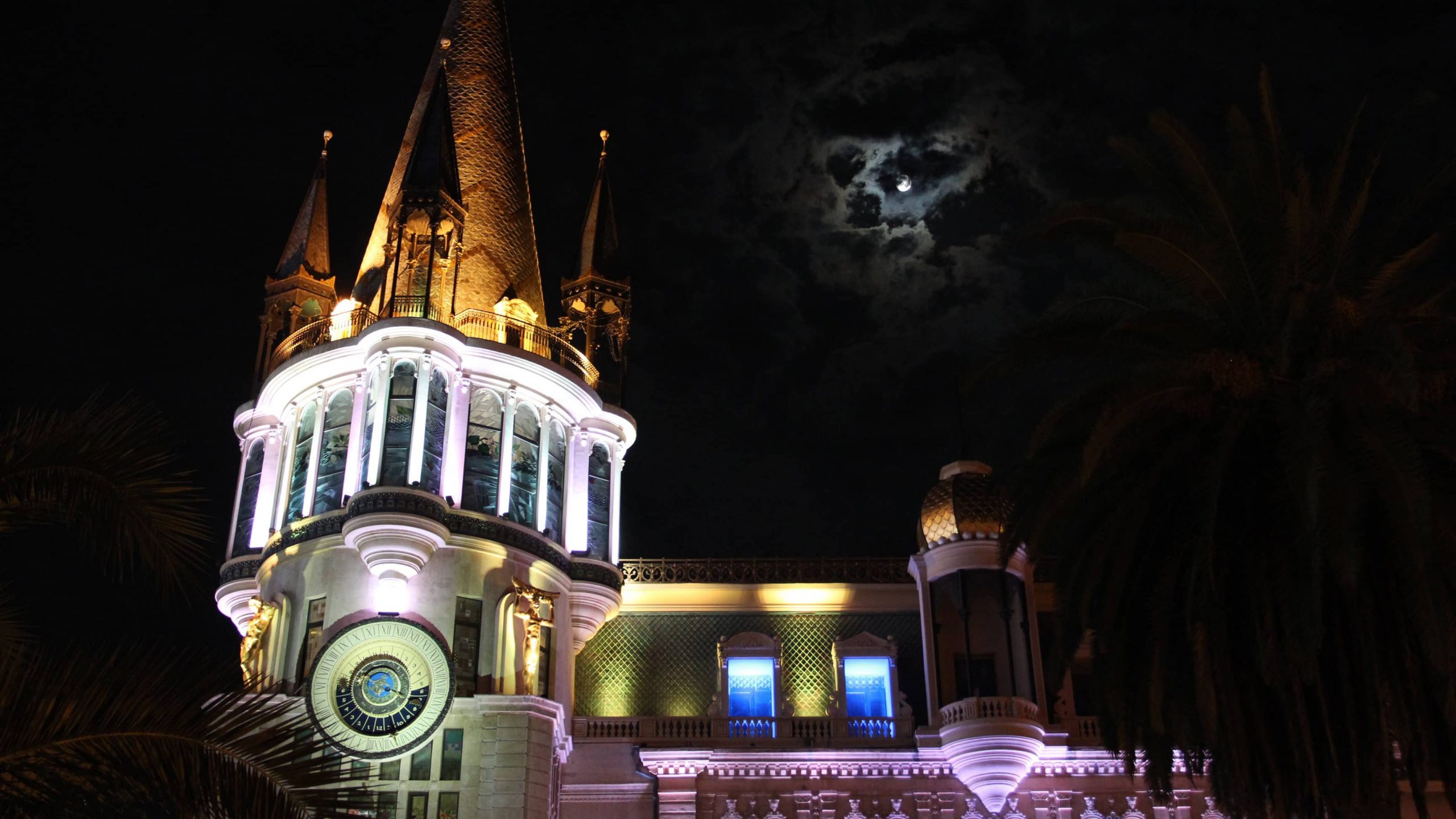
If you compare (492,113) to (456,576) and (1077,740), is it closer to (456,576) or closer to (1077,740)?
(456,576)

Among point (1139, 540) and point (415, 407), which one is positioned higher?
point (415, 407)

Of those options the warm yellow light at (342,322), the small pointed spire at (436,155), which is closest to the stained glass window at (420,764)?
the warm yellow light at (342,322)

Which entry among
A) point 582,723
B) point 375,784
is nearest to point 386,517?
point 375,784

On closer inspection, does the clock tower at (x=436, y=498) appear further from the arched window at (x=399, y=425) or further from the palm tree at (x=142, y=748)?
the palm tree at (x=142, y=748)

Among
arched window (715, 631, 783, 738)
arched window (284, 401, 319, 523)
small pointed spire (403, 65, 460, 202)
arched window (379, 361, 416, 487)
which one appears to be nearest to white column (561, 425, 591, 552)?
arched window (379, 361, 416, 487)

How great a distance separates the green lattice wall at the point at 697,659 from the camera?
37406 millimetres

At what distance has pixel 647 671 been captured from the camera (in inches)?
1491

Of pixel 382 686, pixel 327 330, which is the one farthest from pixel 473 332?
pixel 382 686

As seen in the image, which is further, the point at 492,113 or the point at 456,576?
the point at 492,113

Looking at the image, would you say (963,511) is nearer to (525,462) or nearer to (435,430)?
(525,462)

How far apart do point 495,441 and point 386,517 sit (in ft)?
14.3

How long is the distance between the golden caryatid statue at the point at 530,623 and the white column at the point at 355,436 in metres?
4.49

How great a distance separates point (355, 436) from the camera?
3338 centimetres

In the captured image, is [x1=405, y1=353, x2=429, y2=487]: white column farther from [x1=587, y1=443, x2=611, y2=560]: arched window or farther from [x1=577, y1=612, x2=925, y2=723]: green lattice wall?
[x1=577, y1=612, x2=925, y2=723]: green lattice wall
